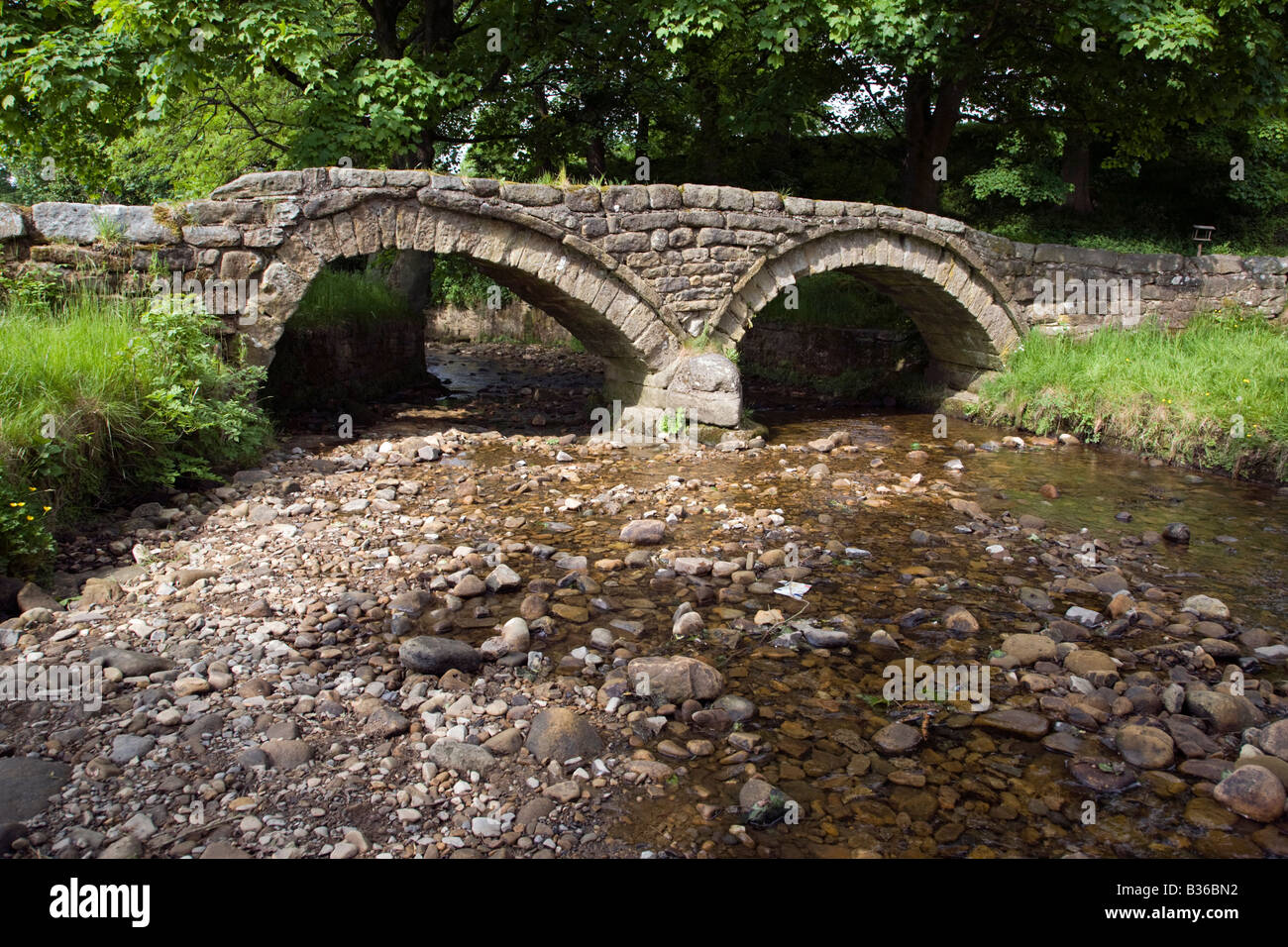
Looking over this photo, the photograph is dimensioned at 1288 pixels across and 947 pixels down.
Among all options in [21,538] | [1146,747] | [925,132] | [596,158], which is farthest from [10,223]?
[925,132]

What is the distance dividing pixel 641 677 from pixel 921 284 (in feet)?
27.2

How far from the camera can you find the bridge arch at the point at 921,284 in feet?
30.1

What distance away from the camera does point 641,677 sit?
3641 millimetres

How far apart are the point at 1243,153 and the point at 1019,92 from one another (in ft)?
21.7

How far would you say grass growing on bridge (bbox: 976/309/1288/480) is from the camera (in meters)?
8.18

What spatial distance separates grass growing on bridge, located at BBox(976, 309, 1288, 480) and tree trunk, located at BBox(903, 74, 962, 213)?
10.1 feet

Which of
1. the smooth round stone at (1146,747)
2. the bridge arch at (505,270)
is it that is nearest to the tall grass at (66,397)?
the bridge arch at (505,270)

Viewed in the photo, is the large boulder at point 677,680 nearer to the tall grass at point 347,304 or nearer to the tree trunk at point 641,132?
the tall grass at point 347,304

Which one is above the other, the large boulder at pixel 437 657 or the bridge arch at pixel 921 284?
the bridge arch at pixel 921 284

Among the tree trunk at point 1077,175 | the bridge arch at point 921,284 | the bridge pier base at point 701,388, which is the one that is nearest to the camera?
the bridge pier base at point 701,388

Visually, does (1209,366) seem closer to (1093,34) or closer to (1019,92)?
(1093,34)

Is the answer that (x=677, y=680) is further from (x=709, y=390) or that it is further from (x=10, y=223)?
(x=10, y=223)

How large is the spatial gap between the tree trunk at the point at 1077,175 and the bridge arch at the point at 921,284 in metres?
7.62
